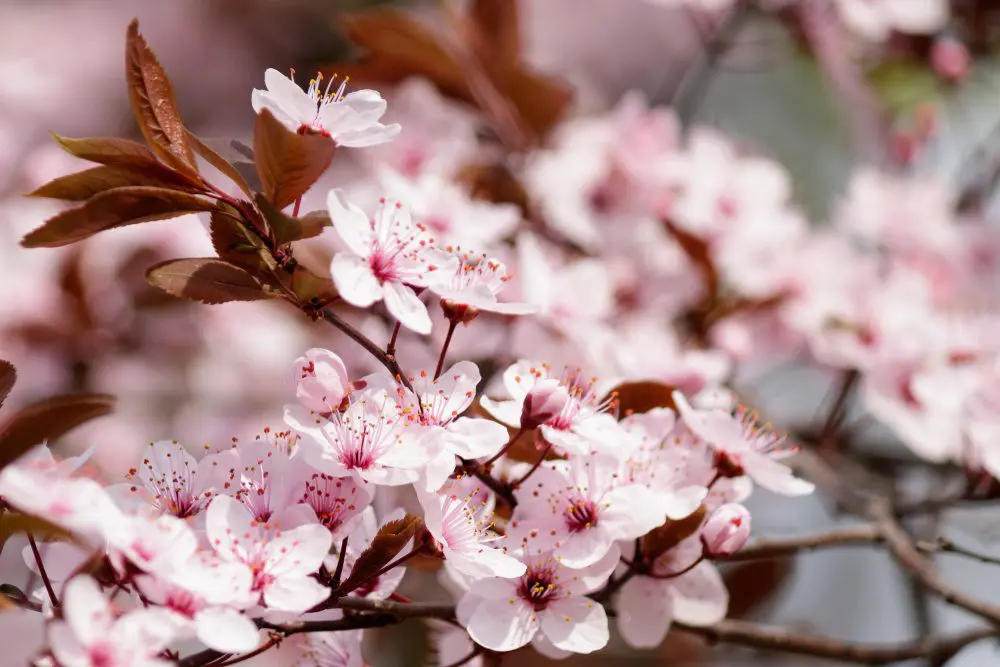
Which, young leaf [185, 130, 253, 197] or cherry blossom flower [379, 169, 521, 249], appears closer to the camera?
young leaf [185, 130, 253, 197]

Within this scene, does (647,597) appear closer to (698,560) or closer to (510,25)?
(698,560)

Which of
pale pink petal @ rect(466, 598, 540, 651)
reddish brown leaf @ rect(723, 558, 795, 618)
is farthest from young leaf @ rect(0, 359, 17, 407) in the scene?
reddish brown leaf @ rect(723, 558, 795, 618)

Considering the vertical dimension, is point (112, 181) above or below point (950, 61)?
above

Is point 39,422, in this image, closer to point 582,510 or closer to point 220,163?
point 220,163

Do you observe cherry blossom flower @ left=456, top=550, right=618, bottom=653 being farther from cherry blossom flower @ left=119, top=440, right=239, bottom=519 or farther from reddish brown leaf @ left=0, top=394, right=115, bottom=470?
reddish brown leaf @ left=0, top=394, right=115, bottom=470

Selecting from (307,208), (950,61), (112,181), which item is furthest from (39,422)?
(950,61)

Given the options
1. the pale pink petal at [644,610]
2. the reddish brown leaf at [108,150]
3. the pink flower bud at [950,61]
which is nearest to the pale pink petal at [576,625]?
the pale pink petal at [644,610]

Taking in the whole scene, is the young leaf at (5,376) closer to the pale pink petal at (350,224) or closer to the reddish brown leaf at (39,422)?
the reddish brown leaf at (39,422)
